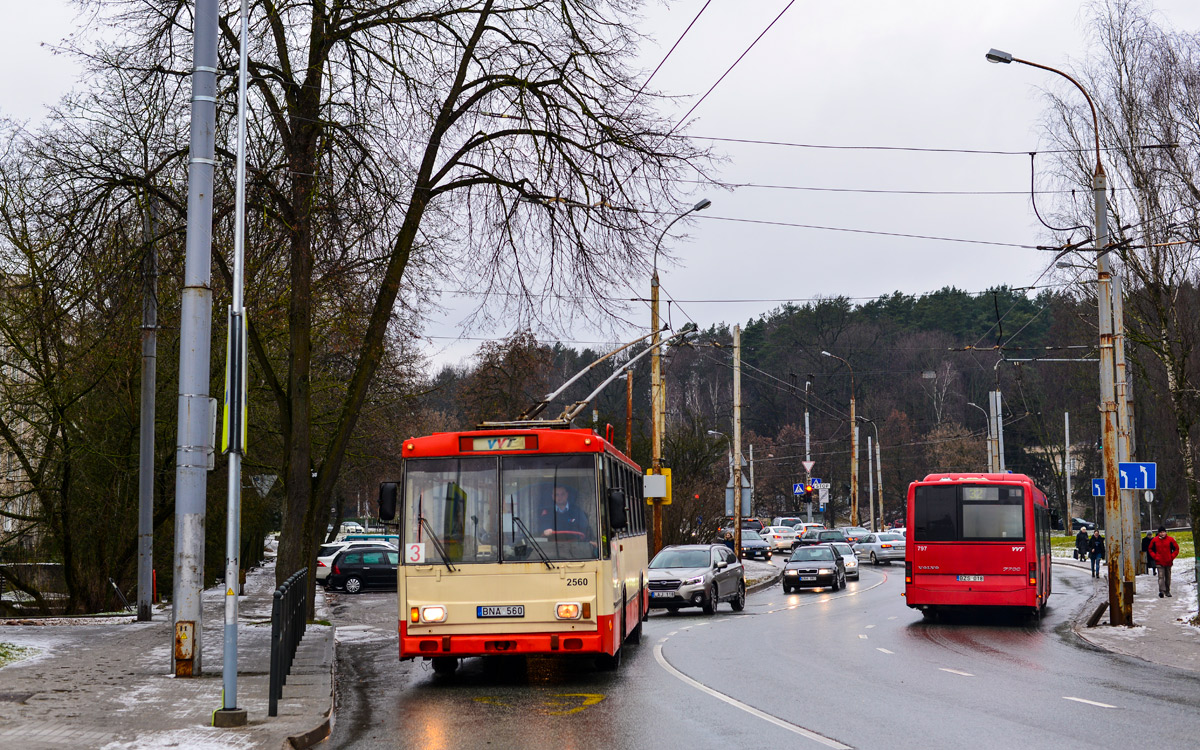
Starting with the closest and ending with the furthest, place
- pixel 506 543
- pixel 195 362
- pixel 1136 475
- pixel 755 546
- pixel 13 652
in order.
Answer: pixel 195 362
pixel 506 543
pixel 13 652
pixel 1136 475
pixel 755 546

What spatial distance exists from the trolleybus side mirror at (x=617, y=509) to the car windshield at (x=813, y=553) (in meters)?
25.5

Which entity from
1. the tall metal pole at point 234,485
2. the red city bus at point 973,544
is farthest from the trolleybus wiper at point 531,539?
the red city bus at point 973,544

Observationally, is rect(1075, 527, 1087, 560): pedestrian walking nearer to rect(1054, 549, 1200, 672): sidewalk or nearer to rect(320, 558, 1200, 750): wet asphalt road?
rect(1054, 549, 1200, 672): sidewalk

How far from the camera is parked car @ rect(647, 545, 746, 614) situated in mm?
27359

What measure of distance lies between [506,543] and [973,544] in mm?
12954

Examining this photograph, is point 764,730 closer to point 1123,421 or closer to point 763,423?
point 1123,421

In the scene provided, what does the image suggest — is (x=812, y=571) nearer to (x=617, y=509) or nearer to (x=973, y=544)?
(x=973, y=544)

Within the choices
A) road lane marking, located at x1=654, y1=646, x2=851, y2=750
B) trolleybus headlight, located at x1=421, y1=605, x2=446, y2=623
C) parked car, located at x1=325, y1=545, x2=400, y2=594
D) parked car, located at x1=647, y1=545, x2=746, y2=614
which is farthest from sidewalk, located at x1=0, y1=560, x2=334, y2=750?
parked car, located at x1=325, y1=545, x2=400, y2=594

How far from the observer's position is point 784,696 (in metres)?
13.0

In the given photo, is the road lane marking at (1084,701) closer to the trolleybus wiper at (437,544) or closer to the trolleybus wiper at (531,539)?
the trolleybus wiper at (531,539)

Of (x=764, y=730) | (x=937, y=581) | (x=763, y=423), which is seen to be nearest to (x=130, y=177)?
(x=764, y=730)

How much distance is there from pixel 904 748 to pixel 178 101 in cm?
1442

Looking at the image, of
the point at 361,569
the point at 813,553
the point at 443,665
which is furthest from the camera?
the point at 813,553

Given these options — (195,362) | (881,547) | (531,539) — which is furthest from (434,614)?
(881,547)
